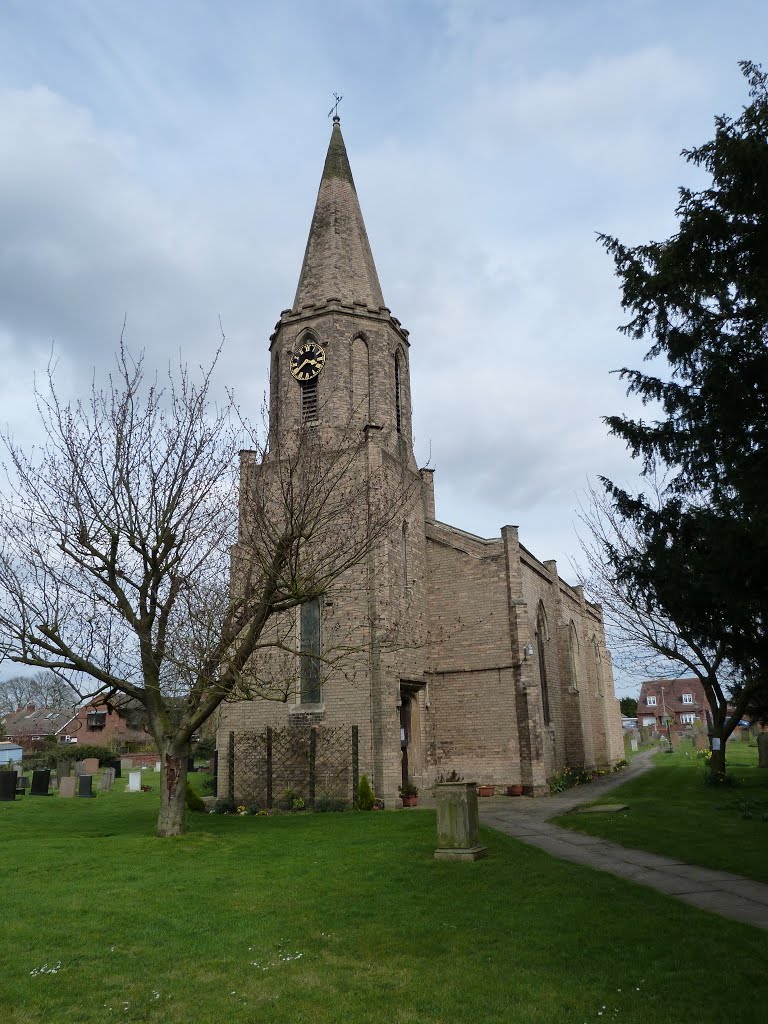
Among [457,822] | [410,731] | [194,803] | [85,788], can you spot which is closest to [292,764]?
[194,803]

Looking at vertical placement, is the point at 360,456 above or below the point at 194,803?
above

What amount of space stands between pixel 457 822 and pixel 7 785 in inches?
698

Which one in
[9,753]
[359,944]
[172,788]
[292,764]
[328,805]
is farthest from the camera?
[9,753]

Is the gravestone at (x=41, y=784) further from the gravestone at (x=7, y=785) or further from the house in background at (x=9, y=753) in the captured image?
the house in background at (x=9, y=753)

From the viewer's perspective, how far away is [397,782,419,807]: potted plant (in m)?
19.2

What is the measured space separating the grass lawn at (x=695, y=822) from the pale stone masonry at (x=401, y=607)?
3523mm

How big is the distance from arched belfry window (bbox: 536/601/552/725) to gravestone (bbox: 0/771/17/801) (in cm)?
1699

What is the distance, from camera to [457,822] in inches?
422

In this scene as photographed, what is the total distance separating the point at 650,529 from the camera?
36.1ft

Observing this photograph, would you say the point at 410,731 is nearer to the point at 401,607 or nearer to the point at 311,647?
the point at 401,607

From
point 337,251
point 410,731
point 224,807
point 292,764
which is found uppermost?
point 337,251

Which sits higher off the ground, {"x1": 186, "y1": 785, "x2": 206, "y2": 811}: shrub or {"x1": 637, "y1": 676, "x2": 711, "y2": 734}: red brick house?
{"x1": 637, "y1": 676, "x2": 711, "y2": 734}: red brick house

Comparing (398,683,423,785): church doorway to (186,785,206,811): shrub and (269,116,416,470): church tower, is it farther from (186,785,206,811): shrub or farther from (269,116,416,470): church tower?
(269,116,416,470): church tower

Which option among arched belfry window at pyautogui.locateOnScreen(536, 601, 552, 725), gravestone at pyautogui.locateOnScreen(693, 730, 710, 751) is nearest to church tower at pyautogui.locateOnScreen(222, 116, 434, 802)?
arched belfry window at pyautogui.locateOnScreen(536, 601, 552, 725)
